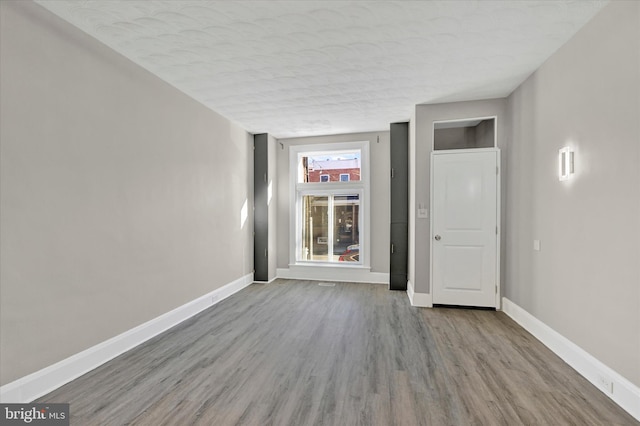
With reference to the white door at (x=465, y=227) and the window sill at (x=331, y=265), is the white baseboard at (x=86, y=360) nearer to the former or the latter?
the window sill at (x=331, y=265)

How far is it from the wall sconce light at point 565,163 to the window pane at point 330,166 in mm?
3192

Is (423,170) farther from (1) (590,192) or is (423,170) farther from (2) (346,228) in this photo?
(2) (346,228)

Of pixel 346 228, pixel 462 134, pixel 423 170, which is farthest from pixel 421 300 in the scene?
pixel 462 134

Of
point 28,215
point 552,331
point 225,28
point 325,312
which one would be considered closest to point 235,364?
point 325,312

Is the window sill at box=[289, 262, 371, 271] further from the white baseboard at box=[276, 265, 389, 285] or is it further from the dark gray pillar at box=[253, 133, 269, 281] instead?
the dark gray pillar at box=[253, 133, 269, 281]

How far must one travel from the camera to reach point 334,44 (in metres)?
2.49

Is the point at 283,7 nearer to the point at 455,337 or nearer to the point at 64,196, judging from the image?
the point at 64,196

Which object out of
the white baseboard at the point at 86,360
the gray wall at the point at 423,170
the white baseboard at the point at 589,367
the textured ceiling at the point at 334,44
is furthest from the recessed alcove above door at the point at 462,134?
the white baseboard at the point at 86,360

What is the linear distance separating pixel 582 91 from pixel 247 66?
3006 mm

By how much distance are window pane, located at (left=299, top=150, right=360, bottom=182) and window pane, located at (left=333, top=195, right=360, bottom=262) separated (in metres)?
0.42

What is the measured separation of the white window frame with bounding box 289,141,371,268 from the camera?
5266 mm

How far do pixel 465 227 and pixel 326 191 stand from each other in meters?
2.59

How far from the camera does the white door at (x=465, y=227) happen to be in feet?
12.3

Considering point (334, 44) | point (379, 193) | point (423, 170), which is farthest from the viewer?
point (379, 193)
